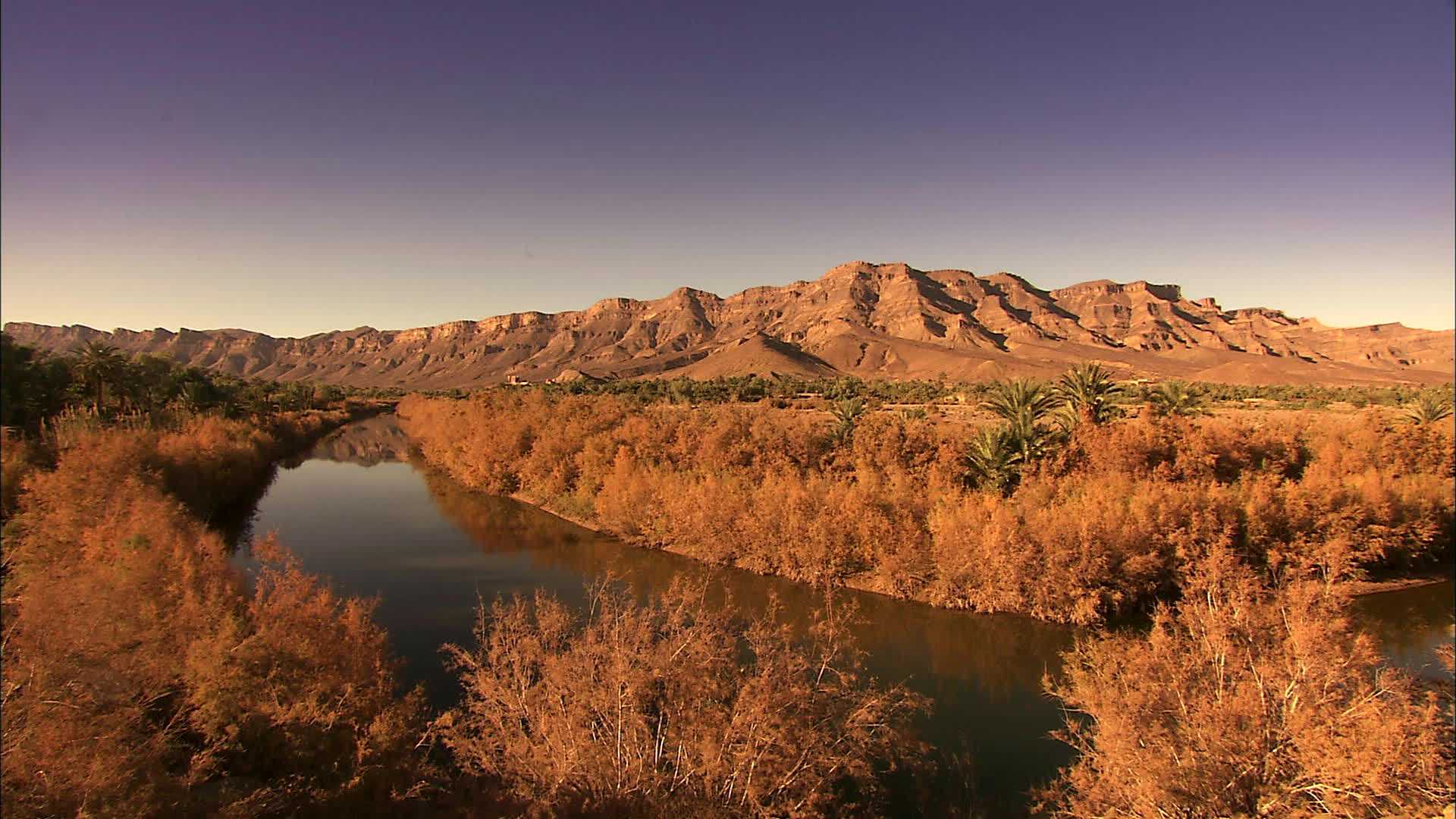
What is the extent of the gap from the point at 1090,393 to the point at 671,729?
20893 mm

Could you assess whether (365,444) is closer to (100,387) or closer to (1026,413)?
(100,387)

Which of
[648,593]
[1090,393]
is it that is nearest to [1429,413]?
[1090,393]

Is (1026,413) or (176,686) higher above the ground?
(1026,413)

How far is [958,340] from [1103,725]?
168657mm

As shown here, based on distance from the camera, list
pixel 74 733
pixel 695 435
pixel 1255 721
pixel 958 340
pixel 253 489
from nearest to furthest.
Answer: pixel 74 733 < pixel 1255 721 < pixel 695 435 < pixel 253 489 < pixel 958 340

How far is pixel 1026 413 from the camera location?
2194 centimetres

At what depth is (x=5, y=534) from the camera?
14445mm

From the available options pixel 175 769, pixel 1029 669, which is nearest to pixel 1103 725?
pixel 1029 669

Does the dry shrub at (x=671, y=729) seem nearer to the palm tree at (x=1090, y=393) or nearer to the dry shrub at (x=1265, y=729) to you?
the dry shrub at (x=1265, y=729)

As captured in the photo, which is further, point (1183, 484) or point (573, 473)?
point (573, 473)

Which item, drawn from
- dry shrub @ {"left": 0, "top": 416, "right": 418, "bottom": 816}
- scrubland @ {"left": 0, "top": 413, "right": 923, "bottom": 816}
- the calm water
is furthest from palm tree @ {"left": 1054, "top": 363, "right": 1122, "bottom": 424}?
dry shrub @ {"left": 0, "top": 416, "right": 418, "bottom": 816}

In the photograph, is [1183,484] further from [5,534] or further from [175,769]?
[5,534]

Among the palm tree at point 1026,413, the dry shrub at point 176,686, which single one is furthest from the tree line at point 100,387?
the palm tree at point 1026,413

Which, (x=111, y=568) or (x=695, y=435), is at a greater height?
(x=695, y=435)
